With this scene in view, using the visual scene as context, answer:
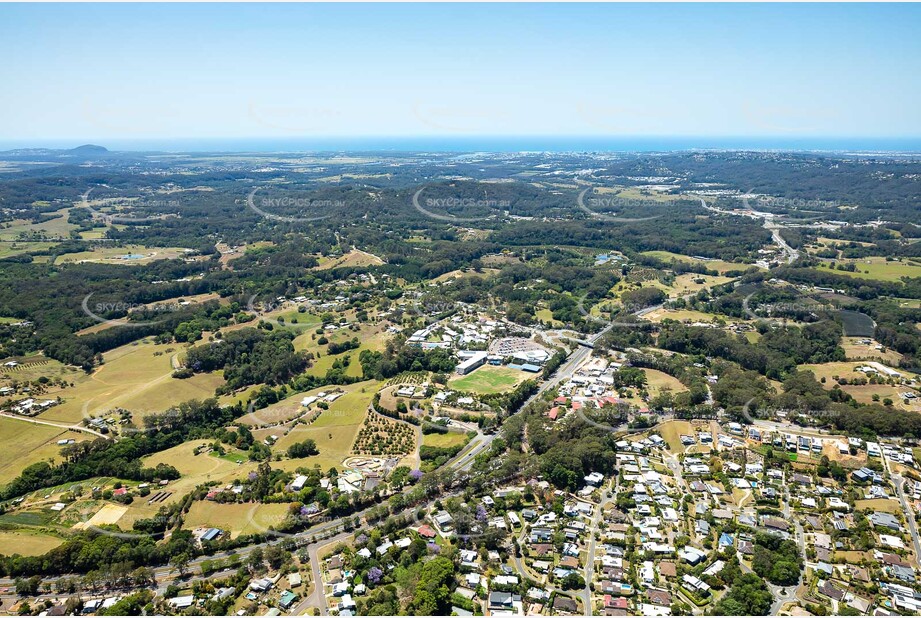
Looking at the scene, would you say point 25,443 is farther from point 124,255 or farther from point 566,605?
point 124,255

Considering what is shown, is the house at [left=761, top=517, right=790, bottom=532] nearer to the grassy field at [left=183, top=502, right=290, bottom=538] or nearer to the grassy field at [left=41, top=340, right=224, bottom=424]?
the grassy field at [left=183, top=502, right=290, bottom=538]

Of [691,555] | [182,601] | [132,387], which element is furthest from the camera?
[132,387]

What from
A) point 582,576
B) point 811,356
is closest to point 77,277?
point 582,576

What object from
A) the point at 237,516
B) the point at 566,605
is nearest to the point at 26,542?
the point at 237,516

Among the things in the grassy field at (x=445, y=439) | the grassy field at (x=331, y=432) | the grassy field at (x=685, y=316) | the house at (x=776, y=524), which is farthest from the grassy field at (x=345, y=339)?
the house at (x=776, y=524)

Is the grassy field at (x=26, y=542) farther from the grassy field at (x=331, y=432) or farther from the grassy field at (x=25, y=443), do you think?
the grassy field at (x=331, y=432)

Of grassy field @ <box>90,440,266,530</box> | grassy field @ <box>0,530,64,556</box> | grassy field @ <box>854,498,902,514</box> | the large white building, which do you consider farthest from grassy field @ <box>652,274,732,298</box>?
grassy field @ <box>0,530,64,556</box>
